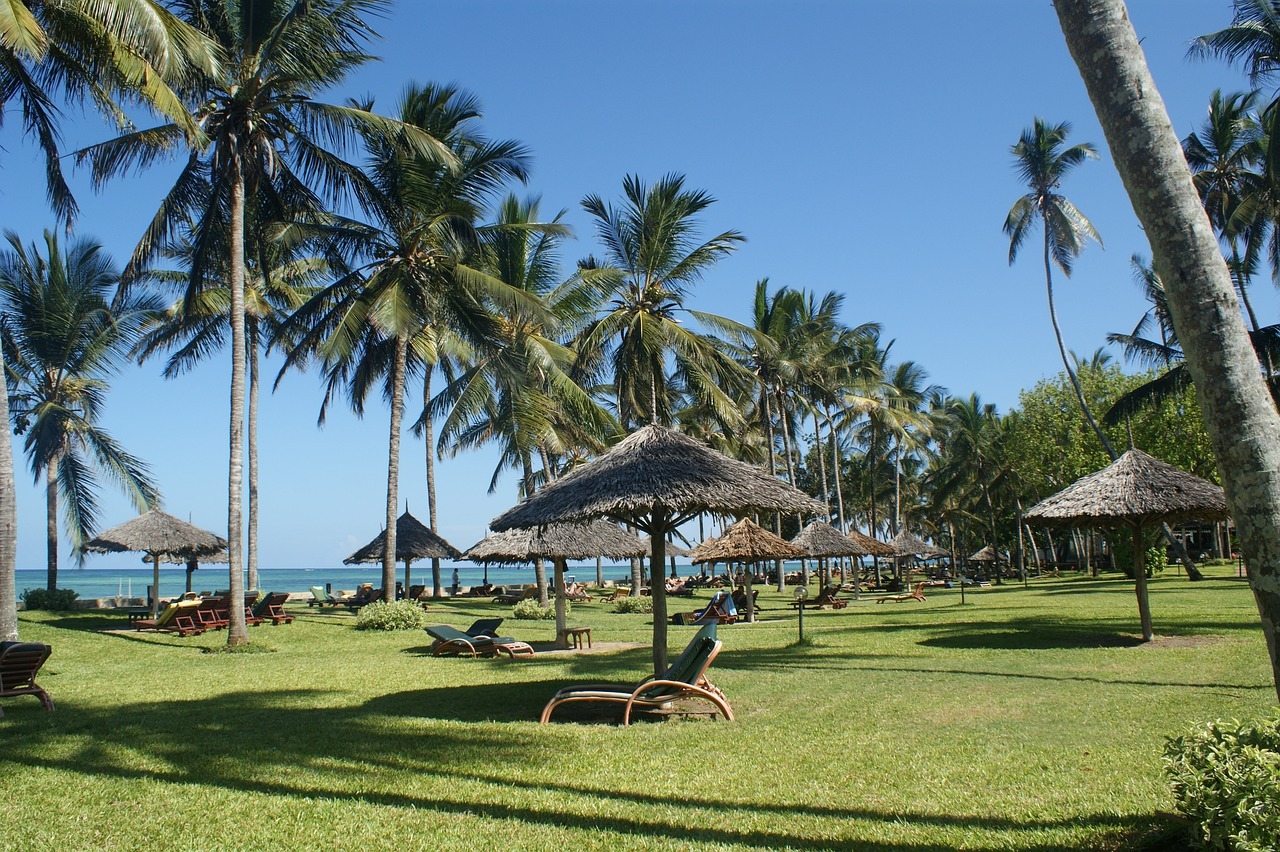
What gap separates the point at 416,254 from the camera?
64.0 feet

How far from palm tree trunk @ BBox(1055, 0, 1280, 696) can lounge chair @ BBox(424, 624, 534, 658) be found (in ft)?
39.5

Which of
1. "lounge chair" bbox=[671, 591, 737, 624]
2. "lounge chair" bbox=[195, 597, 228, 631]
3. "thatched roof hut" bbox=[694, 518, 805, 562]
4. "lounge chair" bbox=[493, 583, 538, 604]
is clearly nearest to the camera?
"lounge chair" bbox=[195, 597, 228, 631]

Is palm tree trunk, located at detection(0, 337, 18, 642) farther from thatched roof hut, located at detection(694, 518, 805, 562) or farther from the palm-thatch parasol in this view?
the palm-thatch parasol

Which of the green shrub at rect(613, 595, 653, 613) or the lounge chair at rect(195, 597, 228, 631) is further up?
the lounge chair at rect(195, 597, 228, 631)

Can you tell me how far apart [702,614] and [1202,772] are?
18.4 metres

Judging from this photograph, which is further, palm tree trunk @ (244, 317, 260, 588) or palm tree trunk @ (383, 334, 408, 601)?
palm tree trunk @ (244, 317, 260, 588)

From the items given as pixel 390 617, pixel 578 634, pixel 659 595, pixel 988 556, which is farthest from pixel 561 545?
pixel 988 556

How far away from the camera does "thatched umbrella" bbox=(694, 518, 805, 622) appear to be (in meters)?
19.5

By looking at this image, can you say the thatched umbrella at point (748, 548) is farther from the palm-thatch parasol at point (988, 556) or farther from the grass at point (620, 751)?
the palm-thatch parasol at point (988, 556)

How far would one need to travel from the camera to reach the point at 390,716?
8500mm

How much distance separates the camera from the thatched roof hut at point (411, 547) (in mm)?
24609

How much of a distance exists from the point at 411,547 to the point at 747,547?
10.5 m

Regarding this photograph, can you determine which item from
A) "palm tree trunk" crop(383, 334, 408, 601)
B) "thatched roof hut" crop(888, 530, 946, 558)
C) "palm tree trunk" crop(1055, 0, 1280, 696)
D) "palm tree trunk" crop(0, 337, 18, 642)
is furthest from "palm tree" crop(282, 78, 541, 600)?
"thatched roof hut" crop(888, 530, 946, 558)

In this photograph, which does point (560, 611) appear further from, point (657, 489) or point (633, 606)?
point (633, 606)
